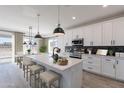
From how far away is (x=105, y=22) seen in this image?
412cm

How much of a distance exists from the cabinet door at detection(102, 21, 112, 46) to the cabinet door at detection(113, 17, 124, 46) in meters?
0.17

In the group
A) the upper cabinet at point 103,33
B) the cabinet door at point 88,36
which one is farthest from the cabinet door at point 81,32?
the cabinet door at point 88,36

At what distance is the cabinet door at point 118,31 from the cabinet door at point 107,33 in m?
0.17

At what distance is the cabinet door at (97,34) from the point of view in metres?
4.35

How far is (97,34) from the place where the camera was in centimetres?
447

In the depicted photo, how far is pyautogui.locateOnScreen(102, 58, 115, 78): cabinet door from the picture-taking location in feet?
12.0

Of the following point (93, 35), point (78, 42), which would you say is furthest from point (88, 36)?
point (78, 42)

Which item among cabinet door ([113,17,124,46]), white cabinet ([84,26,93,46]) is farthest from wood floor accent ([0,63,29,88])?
cabinet door ([113,17,124,46])

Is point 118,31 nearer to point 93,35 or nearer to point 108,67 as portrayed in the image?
point 93,35

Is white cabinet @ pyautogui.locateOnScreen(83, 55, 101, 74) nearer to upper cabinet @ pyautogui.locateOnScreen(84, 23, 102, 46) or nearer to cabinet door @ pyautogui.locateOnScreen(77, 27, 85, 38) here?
upper cabinet @ pyautogui.locateOnScreen(84, 23, 102, 46)

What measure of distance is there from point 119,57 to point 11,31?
7286mm

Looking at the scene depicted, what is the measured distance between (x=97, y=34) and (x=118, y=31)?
94 cm
